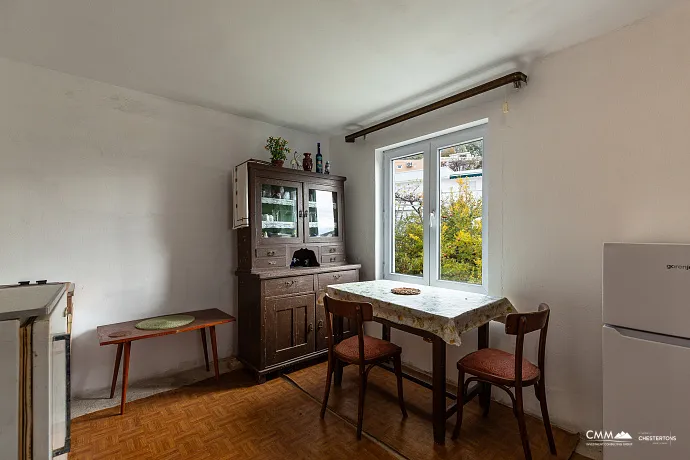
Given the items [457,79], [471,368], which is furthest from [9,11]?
[471,368]

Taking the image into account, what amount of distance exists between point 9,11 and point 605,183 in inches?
144

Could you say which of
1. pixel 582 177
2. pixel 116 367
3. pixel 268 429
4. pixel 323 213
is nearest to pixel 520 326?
pixel 582 177

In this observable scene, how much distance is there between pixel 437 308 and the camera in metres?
2.11

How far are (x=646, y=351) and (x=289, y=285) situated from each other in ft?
8.10

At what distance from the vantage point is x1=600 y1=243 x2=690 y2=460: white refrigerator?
1.40 meters

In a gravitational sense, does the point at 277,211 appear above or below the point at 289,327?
above

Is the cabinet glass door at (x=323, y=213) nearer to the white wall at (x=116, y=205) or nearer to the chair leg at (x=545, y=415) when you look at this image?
the white wall at (x=116, y=205)

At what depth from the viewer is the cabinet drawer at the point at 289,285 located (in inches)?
113

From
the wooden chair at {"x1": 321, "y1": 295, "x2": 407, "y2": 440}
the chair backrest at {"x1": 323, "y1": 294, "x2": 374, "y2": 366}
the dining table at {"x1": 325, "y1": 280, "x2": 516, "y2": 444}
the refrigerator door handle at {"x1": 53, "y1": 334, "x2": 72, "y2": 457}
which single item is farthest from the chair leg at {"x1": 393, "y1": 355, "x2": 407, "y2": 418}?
the refrigerator door handle at {"x1": 53, "y1": 334, "x2": 72, "y2": 457}

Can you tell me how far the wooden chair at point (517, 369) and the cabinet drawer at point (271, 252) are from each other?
189 centimetres

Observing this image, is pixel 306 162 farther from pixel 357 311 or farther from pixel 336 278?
pixel 357 311

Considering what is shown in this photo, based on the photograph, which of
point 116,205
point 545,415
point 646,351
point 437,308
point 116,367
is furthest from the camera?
point 116,205

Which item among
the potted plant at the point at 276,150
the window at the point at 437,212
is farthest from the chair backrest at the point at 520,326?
the potted plant at the point at 276,150

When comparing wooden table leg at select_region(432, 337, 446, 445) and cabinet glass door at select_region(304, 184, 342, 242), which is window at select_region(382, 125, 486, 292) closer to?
cabinet glass door at select_region(304, 184, 342, 242)
